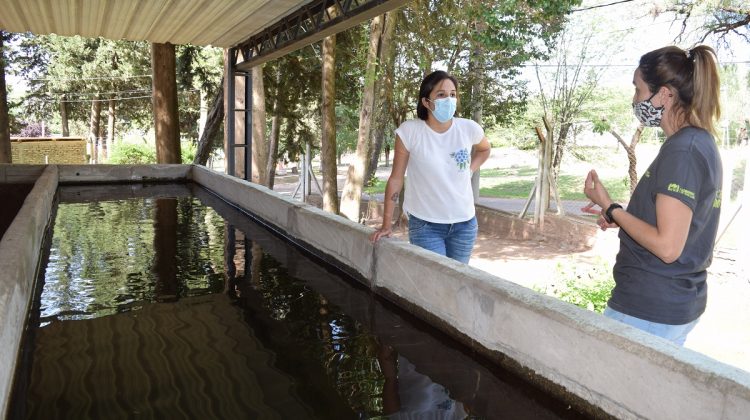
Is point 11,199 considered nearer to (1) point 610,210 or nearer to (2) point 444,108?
(2) point 444,108

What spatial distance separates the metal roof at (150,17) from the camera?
986 cm

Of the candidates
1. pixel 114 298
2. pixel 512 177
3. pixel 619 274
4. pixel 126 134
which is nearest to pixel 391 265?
pixel 114 298

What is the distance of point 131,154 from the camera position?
28.6 metres

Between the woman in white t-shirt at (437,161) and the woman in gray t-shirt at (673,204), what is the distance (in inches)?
60.2

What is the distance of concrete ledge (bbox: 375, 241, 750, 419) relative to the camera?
2354 mm

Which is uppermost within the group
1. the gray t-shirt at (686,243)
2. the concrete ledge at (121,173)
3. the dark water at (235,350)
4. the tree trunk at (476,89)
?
the tree trunk at (476,89)

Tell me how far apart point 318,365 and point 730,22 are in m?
13.9

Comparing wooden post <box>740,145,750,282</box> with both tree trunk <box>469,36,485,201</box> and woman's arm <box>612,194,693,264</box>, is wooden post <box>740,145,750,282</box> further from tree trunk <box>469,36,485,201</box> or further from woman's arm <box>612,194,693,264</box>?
tree trunk <box>469,36,485,201</box>

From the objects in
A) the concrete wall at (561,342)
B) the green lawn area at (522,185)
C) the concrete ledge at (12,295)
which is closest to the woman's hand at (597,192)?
the concrete wall at (561,342)

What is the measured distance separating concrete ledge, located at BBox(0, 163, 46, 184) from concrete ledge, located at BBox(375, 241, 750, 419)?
1276cm

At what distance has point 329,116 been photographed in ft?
51.5

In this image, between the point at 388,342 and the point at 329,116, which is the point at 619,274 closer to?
the point at 388,342

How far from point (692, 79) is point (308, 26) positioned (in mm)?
8837

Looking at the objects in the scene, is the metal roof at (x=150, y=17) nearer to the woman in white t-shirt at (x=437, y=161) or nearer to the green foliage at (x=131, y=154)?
the woman in white t-shirt at (x=437, y=161)
